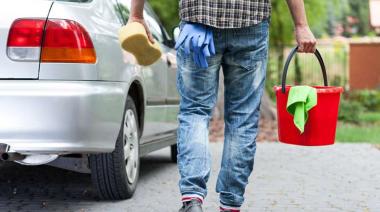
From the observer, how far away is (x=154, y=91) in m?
6.72

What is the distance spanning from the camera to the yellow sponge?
4.40 meters

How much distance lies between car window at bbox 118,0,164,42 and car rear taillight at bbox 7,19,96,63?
123cm

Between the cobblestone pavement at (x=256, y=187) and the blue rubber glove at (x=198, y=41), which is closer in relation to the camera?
the blue rubber glove at (x=198, y=41)

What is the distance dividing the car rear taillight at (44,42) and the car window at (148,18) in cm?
123

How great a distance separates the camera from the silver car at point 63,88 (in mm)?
4902

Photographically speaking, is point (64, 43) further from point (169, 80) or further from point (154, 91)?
point (169, 80)

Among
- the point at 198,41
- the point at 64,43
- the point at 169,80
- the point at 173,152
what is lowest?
the point at 173,152

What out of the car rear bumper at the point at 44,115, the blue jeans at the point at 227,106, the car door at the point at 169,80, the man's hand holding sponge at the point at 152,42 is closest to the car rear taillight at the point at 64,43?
the car rear bumper at the point at 44,115

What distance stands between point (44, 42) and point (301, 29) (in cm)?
149

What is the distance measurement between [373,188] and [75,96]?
2.75m

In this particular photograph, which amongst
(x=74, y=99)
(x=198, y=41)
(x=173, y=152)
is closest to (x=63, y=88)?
(x=74, y=99)

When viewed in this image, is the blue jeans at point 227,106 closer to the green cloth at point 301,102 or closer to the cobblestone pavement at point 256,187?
the green cloth at point 301,102

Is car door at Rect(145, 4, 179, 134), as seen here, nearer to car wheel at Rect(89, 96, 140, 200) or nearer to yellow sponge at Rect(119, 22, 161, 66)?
car wheel at Rect(89, 96, 140, 200)

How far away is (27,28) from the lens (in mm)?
5016
